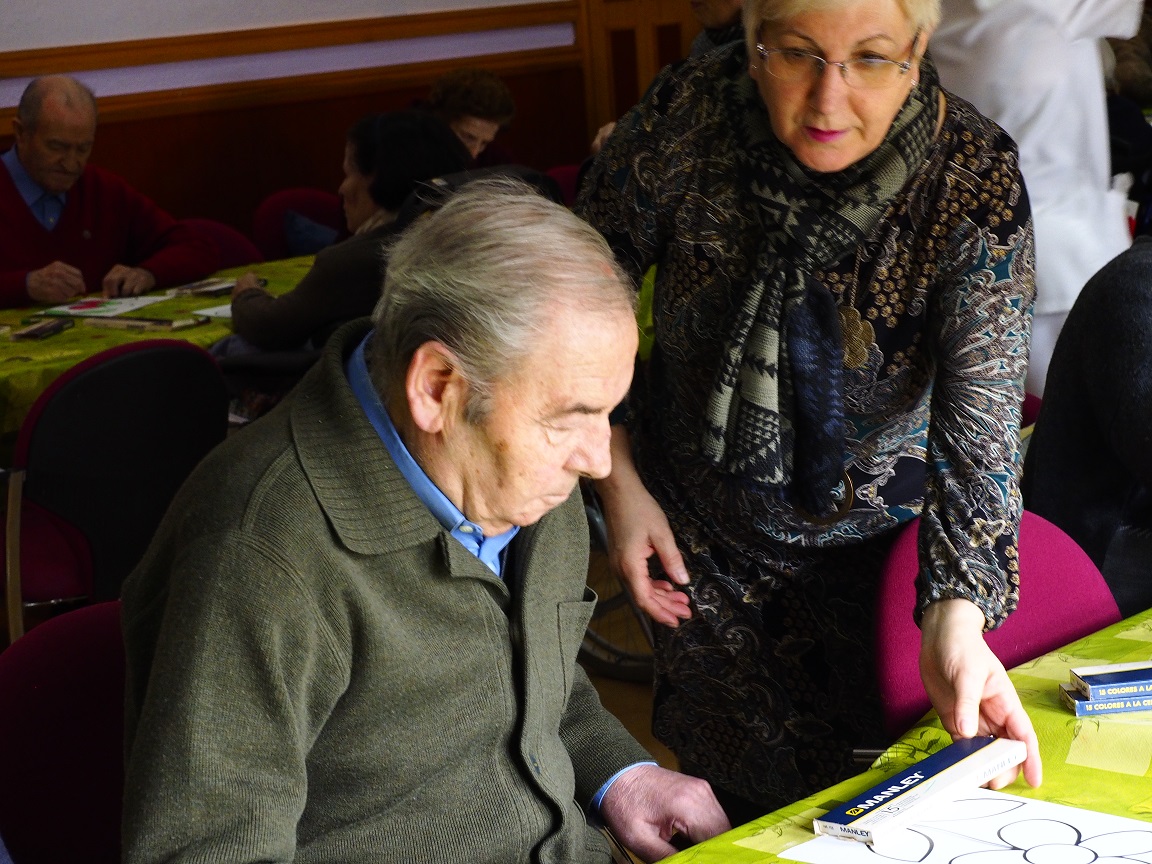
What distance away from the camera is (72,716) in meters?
1.33

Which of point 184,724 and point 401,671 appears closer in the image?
point 184,724

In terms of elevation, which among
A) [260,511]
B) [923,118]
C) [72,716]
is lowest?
[72,716]

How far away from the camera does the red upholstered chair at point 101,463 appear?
2602 millimetres

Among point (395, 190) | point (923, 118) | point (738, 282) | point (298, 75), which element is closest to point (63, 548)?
point (395, 190)

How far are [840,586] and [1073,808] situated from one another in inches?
23.0

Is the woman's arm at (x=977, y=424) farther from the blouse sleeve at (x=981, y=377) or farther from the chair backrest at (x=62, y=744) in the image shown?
the chair backrest at (x=62, y=744)

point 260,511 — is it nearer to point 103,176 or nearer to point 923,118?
point 923,118

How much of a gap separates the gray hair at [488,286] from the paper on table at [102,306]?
267 centimetres

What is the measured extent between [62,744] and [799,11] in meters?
1.11

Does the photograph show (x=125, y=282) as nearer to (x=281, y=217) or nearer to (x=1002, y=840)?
(x=281, y=217)

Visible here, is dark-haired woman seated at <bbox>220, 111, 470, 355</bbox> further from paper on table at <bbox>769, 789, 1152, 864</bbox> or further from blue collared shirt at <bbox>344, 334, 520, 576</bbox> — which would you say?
paper on table at <bbox>769, 789, 1152, 864</bbox>

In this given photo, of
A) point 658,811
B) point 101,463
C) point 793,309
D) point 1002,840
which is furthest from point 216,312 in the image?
point 1002,840

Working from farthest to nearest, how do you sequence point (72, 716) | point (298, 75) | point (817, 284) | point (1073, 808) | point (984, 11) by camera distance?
1. point (298, 75)
2. point (984, 11)
3. point (817, 284)
4. point (72, 716)
5. point (1073, 808)

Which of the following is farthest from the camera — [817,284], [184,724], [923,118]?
[817,284]
